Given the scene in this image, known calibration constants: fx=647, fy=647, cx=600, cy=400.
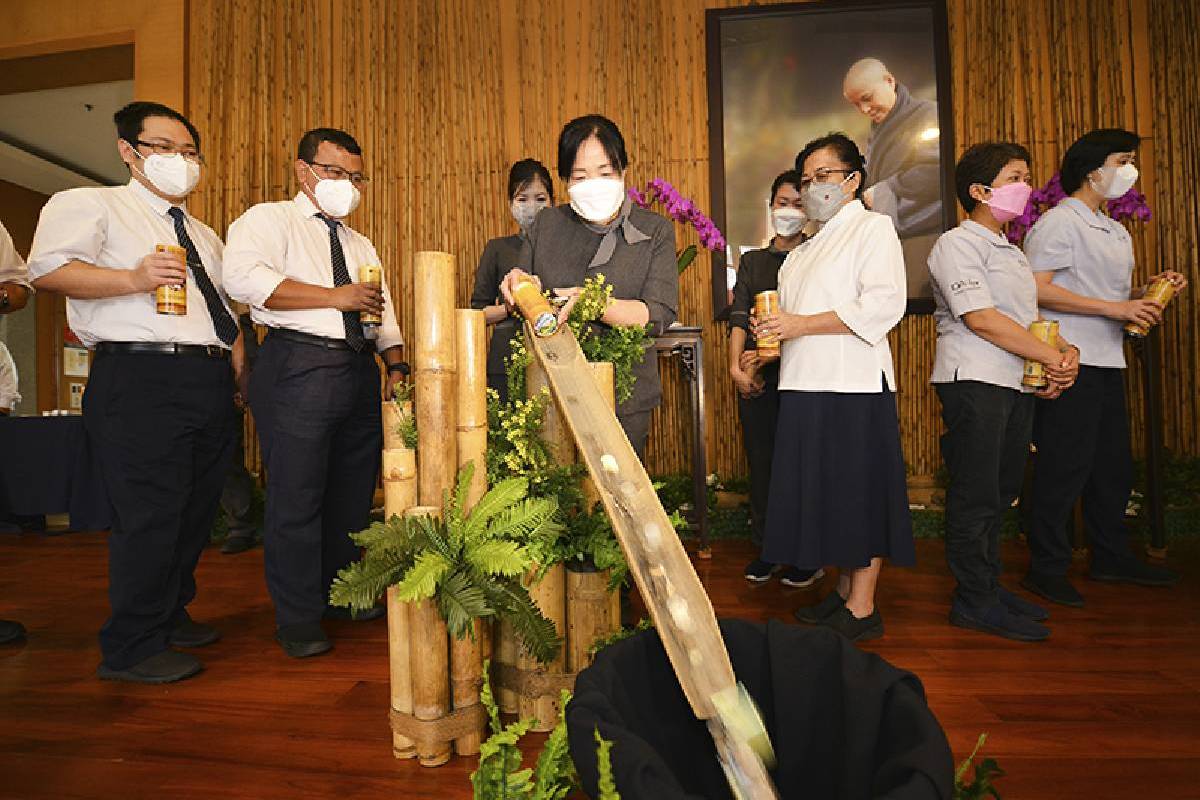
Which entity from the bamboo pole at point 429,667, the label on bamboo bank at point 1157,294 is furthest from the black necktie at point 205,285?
the label on bamboo bank at point 1157,294

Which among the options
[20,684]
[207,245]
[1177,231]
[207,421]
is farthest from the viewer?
[1177,231]

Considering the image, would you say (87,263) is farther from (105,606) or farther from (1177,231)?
(1177,231)

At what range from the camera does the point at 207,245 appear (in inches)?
94.1

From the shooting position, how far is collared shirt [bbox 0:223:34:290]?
2.56 metres

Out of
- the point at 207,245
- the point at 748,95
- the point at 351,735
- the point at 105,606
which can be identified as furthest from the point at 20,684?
the point at 748,95

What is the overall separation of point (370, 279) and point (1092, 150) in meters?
2.99

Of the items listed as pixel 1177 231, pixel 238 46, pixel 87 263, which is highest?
pixel 238 46

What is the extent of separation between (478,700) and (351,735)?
38cm

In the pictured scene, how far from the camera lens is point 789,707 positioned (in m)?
0.94

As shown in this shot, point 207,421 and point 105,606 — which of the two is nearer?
point 207,421

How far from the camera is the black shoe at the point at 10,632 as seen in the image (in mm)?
2375

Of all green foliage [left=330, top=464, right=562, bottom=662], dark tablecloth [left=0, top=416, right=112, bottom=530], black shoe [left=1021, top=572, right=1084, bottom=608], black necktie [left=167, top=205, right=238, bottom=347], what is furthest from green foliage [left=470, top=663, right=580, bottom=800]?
dark tablecloth [left=0, top=416, right=112, bottom=530]

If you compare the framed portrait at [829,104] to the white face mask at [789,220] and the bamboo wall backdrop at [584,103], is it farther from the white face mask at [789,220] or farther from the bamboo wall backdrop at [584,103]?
the white face mask at [789,220]

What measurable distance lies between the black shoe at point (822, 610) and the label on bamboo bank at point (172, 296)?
7.53ft
